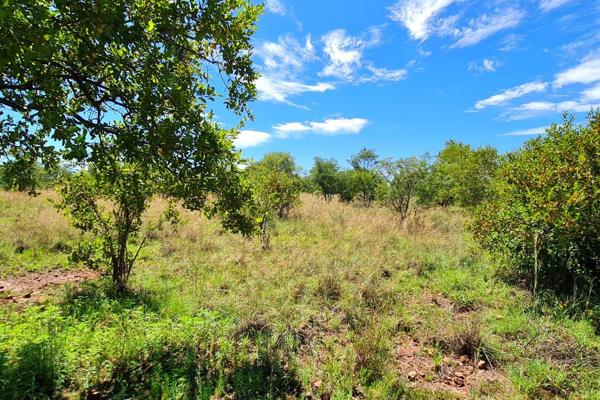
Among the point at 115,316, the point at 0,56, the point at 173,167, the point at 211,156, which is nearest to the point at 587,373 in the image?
the point at 211,156

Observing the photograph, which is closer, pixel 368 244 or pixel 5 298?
pixel 5 298

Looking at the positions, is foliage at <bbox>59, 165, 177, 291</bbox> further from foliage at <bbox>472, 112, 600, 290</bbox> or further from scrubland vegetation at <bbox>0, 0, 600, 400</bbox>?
foliage at <bbox>472, 112, 600, 290</bbox>

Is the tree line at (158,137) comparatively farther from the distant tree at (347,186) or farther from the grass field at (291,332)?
the distant tree at (347,186)

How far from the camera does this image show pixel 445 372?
12.6ft

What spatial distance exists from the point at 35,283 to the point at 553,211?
864 centimetres

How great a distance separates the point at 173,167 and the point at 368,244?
20.7 ft

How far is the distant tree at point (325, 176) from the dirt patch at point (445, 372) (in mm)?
22591

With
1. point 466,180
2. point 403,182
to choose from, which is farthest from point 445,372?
point 466,180

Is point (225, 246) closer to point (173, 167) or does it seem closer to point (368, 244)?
point (368, 244)

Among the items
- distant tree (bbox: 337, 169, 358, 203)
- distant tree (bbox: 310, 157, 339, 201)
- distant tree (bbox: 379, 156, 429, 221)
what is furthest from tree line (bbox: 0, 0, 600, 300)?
distant tree (bbox: 310, 157, 339, 201)

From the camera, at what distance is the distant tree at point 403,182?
40.7ft

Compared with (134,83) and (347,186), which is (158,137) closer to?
(134,83)

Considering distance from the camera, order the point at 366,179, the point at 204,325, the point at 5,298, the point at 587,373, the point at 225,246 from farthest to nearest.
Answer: the point at 366,179, the point at 225,246, the point at 5,298, the point at 204,325, the point at 587,373

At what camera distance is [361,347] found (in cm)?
392
